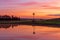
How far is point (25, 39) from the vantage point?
1961cm

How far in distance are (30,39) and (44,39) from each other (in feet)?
4.17

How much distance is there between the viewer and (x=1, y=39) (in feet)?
63.9

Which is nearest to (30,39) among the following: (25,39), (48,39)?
(25,39)

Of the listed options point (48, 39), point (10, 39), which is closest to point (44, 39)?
point (48, 39)

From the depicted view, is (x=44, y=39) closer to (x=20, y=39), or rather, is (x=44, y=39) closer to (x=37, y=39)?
(x=37, y=39)

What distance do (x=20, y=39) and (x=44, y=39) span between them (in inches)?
85.5

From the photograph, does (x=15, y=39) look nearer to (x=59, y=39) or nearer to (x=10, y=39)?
(x=10, y=39)

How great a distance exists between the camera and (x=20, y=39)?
19688 mm

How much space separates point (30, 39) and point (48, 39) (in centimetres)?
164

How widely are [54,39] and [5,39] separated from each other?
442 cm

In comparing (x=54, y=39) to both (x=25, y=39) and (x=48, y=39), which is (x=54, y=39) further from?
(x=25, y=39)

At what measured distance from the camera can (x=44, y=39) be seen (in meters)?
19.7

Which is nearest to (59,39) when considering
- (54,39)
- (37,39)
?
(54,39)

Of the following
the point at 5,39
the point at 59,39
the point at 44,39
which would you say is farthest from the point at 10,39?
the point at 59,39
